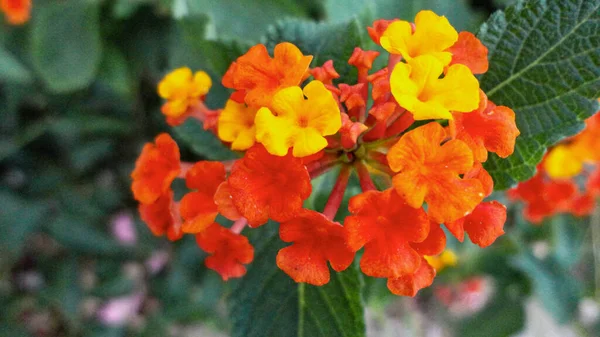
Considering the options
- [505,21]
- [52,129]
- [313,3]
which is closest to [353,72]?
[505,21]

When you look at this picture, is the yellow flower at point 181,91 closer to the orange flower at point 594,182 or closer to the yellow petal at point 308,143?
the yellow petal at point 308,143

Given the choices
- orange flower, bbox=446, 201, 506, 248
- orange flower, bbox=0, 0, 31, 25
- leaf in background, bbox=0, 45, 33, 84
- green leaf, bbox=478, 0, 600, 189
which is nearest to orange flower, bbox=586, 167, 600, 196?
green leaf, bbox=478, 0, 600, 189

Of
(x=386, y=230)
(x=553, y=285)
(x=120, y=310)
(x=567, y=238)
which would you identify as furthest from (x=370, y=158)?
(x=120, y=310)

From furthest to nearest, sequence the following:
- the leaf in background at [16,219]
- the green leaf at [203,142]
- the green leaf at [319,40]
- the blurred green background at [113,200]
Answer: the leaf in background at [16,219], the blurred green background at [113,200], the green leaf at [203,142], the green leaf at [319,40]

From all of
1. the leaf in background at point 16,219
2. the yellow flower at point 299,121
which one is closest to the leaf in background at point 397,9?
the yellow flower at point 299,121

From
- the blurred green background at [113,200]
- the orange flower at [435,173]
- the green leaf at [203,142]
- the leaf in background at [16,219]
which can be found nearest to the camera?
the orange flower at [435,173]

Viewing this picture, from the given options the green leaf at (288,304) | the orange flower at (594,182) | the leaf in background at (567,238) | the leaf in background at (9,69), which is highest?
the orange flower at (594,182)

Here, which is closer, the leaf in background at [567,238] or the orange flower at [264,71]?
the orange flower at [264,71]

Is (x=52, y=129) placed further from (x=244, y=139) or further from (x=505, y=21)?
(x=505, y=21)

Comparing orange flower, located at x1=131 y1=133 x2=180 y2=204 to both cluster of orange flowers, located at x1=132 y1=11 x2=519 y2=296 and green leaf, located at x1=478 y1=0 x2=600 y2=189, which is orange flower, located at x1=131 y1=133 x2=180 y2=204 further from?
green leaf, located at x1=478 y1=0 x2=600 y2=189
